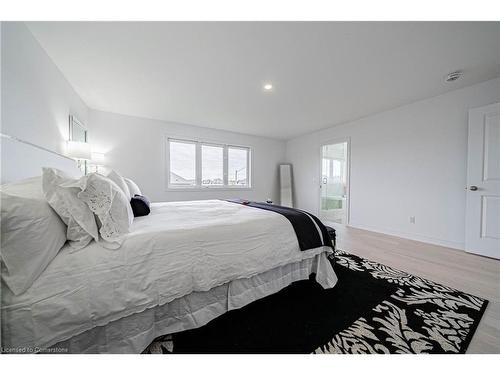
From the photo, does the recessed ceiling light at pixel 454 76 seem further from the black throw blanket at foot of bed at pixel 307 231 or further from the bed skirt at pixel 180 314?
the bed skirt at pixel 180 314

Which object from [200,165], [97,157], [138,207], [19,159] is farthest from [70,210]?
[200,165]

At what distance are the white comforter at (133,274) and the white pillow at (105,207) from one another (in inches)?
2.5

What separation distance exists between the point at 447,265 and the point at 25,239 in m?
3.71

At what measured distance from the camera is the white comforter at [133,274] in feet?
2.46

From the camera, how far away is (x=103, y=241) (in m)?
0.99

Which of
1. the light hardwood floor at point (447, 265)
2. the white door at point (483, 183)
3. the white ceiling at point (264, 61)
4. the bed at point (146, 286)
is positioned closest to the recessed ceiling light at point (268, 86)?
the white ceiling at point (264, 61)

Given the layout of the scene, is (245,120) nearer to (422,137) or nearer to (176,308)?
(422,137)

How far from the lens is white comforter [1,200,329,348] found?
0.75 metres

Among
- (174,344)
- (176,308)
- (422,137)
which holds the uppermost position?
(422,137)

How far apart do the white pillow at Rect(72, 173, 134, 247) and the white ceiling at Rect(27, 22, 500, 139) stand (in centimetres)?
151

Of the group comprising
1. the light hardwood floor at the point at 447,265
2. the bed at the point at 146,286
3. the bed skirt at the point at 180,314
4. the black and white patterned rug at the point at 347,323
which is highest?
the bed at the point at 146,286

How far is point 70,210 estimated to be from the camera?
935mm
